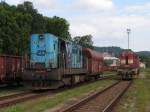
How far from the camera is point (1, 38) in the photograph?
56.1 metres

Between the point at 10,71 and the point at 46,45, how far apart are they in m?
3.61

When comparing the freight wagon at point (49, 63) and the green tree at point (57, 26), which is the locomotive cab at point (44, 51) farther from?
the green tree at point (57, 26)

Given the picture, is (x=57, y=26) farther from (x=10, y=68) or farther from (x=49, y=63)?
(x=49, y=63)

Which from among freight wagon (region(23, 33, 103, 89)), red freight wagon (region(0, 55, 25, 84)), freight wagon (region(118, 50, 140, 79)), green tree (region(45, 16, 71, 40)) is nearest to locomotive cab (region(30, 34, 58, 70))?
freight wagon (region(23, 33, 103, 89))

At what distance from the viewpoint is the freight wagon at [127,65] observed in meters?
50.8

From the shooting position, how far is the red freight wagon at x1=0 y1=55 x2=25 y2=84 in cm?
2945

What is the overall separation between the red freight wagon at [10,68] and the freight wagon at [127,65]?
20.6 metres

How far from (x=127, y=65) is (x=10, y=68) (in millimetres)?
23258

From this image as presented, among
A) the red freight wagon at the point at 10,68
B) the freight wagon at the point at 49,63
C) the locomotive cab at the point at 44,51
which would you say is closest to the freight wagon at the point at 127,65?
the freight wagon at the point at 49,63

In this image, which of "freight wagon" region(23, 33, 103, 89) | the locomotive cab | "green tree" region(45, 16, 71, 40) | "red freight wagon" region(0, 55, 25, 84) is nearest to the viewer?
"freight wagon" region(23, 33, 103, 89)

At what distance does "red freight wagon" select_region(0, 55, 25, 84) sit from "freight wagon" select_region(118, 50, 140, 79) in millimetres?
20577

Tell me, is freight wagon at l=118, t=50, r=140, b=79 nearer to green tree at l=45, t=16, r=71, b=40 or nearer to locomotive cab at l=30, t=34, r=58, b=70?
locomotive cab at l=30, t=34, r=58, b=70

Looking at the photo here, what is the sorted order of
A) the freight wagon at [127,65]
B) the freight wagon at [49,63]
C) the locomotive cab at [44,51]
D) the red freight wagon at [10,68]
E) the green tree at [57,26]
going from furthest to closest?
the green tree at [57,26] < the freight wagon at [127,65] < the red freight wagon at [10,68] < the locomotive cab at [44,51] < the freight wagon at [49,63]

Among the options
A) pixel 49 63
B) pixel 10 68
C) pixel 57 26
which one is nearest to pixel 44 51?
pixel 49 63
